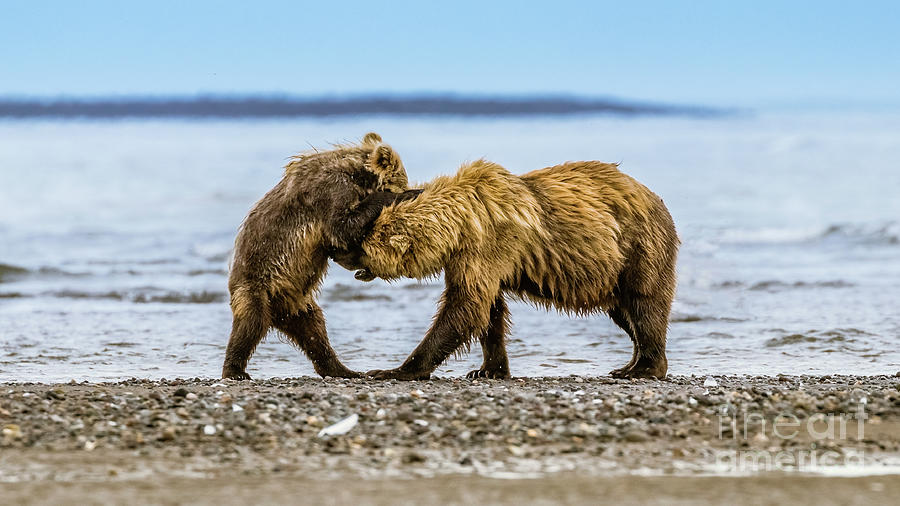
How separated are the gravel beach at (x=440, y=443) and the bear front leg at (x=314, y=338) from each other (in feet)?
3.46

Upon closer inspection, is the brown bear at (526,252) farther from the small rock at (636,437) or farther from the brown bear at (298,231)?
the small rock at (636,437)

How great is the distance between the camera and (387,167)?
8195 millimetres

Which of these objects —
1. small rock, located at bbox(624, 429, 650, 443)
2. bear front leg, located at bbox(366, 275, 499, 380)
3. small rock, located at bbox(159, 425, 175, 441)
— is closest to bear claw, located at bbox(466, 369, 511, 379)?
bear front leg, located at bbox(366, 275, 499, 380)

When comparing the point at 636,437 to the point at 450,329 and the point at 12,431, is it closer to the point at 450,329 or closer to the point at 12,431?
the point at 450,329

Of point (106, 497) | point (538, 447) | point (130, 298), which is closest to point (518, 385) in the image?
point (538, 447)

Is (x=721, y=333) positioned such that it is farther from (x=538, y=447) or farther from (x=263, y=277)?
(x=538, y=447)

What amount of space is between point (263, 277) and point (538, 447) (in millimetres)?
3047

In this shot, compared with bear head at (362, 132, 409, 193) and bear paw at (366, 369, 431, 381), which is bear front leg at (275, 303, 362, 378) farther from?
bear head at (362, 132, 409, 193)

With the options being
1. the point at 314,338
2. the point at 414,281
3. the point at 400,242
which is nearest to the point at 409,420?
the point at 400,242

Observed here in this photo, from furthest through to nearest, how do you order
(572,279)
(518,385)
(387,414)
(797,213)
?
(797,213) → (572,279) → (518,385) → (387,414)

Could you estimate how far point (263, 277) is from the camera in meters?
8.03

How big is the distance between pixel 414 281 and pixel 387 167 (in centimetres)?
666

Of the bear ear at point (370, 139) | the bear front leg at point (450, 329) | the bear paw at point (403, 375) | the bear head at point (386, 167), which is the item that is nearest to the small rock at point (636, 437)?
the bear front leg at point (450, 329)

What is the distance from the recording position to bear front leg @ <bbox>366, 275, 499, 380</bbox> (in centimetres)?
789
